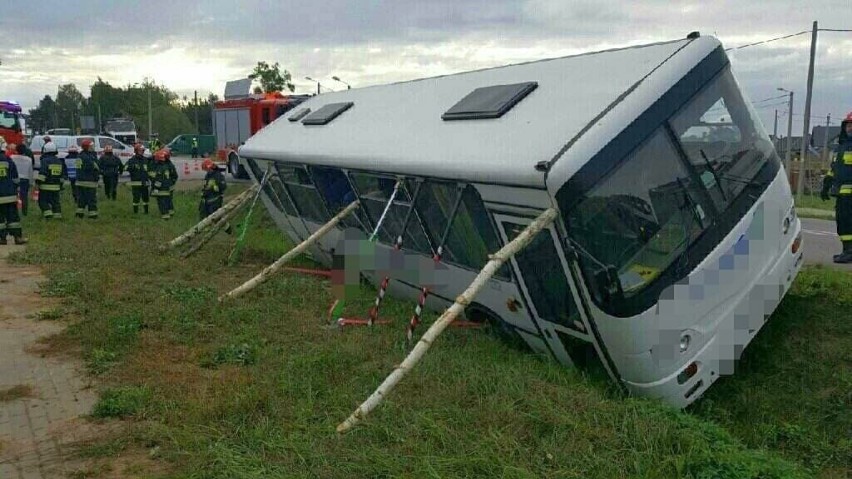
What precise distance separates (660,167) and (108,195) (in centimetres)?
1750

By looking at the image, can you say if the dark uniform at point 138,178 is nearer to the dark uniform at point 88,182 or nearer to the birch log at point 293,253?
the dark uniform at point 88,182

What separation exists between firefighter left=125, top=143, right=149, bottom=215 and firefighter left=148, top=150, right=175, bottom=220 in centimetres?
63

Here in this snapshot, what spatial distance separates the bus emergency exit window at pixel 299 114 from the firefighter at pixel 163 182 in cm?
649

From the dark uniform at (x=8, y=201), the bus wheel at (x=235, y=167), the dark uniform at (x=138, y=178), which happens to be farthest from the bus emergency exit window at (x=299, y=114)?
the bus wheel at (x=235, y=167)

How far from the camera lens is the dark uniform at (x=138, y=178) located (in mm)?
16500

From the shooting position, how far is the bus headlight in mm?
4797

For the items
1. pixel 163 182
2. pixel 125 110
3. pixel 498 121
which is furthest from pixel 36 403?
pixel 125 110

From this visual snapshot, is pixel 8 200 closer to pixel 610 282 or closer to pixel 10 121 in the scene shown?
pixel 610 282

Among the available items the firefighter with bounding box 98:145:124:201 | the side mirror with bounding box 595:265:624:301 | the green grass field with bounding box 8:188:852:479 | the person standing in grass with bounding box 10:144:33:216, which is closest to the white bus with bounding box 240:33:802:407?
the side mirror with bounding box 595:265:624:301

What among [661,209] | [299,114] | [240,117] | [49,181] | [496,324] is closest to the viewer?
[661,209]

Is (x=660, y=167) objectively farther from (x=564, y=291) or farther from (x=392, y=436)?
(x=392, y=436)

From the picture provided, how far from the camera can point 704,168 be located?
4.96 m

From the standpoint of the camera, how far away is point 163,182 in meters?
15.7

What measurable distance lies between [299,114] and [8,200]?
538 centimetres
